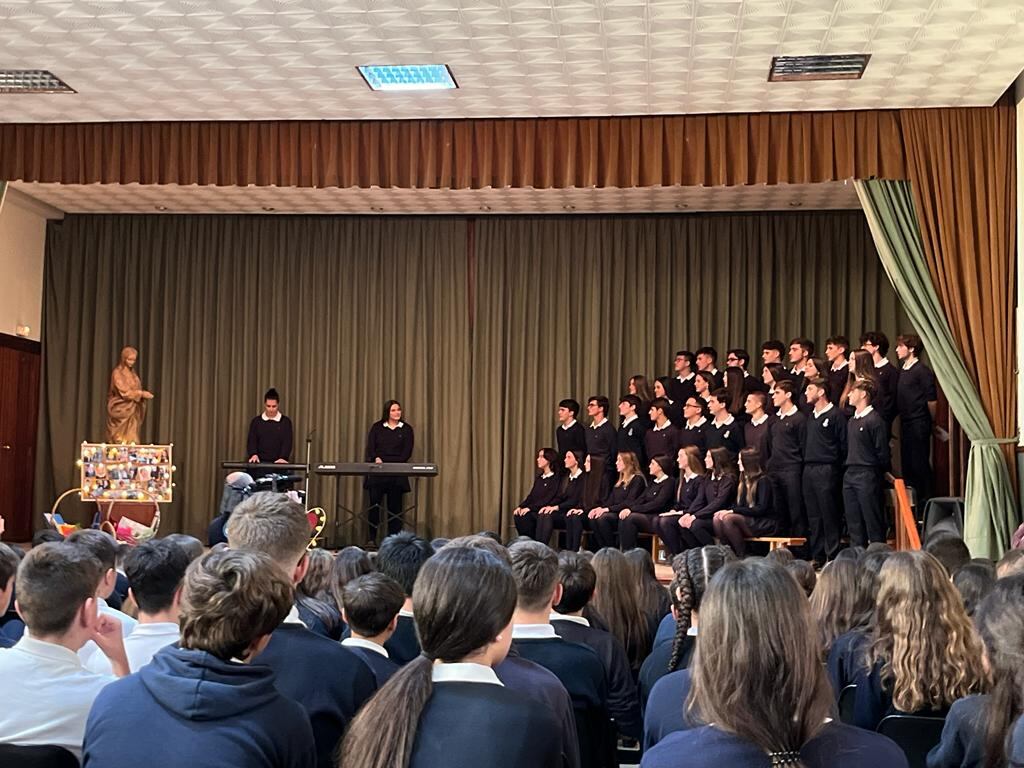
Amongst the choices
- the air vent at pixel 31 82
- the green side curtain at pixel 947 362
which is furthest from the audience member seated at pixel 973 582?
the air vent at pixel 31 82

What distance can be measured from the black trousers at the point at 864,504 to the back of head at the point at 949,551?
3380 mm

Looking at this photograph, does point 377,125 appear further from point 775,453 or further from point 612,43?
point 775,453

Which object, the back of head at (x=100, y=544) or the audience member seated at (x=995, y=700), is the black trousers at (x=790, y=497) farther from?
the audience member seated at (x=995, y=700)

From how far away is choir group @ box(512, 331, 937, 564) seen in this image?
27.9 ft

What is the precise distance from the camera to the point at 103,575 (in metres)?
2.53

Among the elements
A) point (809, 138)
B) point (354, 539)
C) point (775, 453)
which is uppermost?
point (809, 138)

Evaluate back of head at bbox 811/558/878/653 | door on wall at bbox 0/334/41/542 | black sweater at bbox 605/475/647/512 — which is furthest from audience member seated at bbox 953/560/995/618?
door on wall at bbox 0/334/41/542

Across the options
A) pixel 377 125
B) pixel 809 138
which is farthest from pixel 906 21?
pixel 377 125

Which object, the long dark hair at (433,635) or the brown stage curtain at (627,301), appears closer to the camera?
the long dark hair at (433,635)

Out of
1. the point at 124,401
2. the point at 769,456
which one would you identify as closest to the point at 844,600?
the point at 769,456

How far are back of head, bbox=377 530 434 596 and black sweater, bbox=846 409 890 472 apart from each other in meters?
5.57

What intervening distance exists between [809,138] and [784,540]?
2813 millimetres

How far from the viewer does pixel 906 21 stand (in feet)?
22.4

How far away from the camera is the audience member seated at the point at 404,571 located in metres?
3.21
